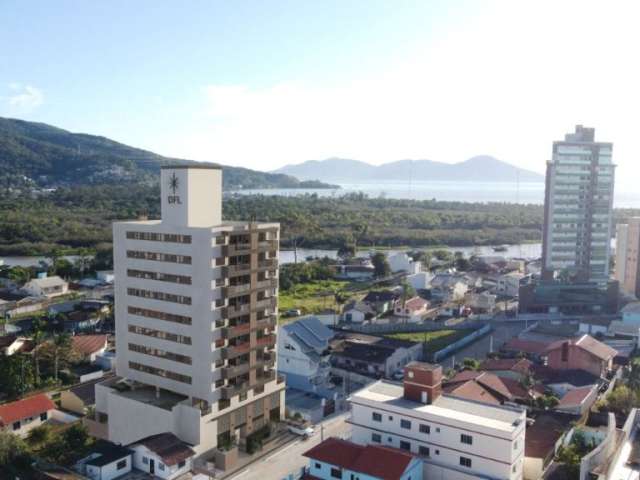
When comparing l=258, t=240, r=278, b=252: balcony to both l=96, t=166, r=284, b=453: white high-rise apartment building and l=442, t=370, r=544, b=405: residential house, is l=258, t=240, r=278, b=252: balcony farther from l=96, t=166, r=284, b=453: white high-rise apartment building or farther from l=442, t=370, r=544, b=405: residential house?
l=442, t=370, r=544, b=405: residential house

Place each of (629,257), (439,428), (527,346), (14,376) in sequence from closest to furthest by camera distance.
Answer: (439,428) → (14,376) → (527,346) → (629,257)

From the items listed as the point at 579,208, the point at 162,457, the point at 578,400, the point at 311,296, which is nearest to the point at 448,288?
the point at 311,296

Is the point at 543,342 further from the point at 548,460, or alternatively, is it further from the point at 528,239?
the point at 528,239

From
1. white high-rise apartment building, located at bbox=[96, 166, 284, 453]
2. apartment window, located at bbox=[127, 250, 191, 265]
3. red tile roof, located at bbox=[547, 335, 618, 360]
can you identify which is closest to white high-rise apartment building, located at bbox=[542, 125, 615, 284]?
red tile roof, located at bbox=[547, 335, 618, 360]

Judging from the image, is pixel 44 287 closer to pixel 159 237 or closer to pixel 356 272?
pixel 356 272

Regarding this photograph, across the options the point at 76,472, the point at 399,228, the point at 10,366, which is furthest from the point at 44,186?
the point at 76,472

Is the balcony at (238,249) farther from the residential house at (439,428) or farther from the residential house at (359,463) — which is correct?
the residential house at (359,463)

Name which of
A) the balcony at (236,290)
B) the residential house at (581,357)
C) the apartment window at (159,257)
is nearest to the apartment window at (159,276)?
the apartment window at (159,257)
